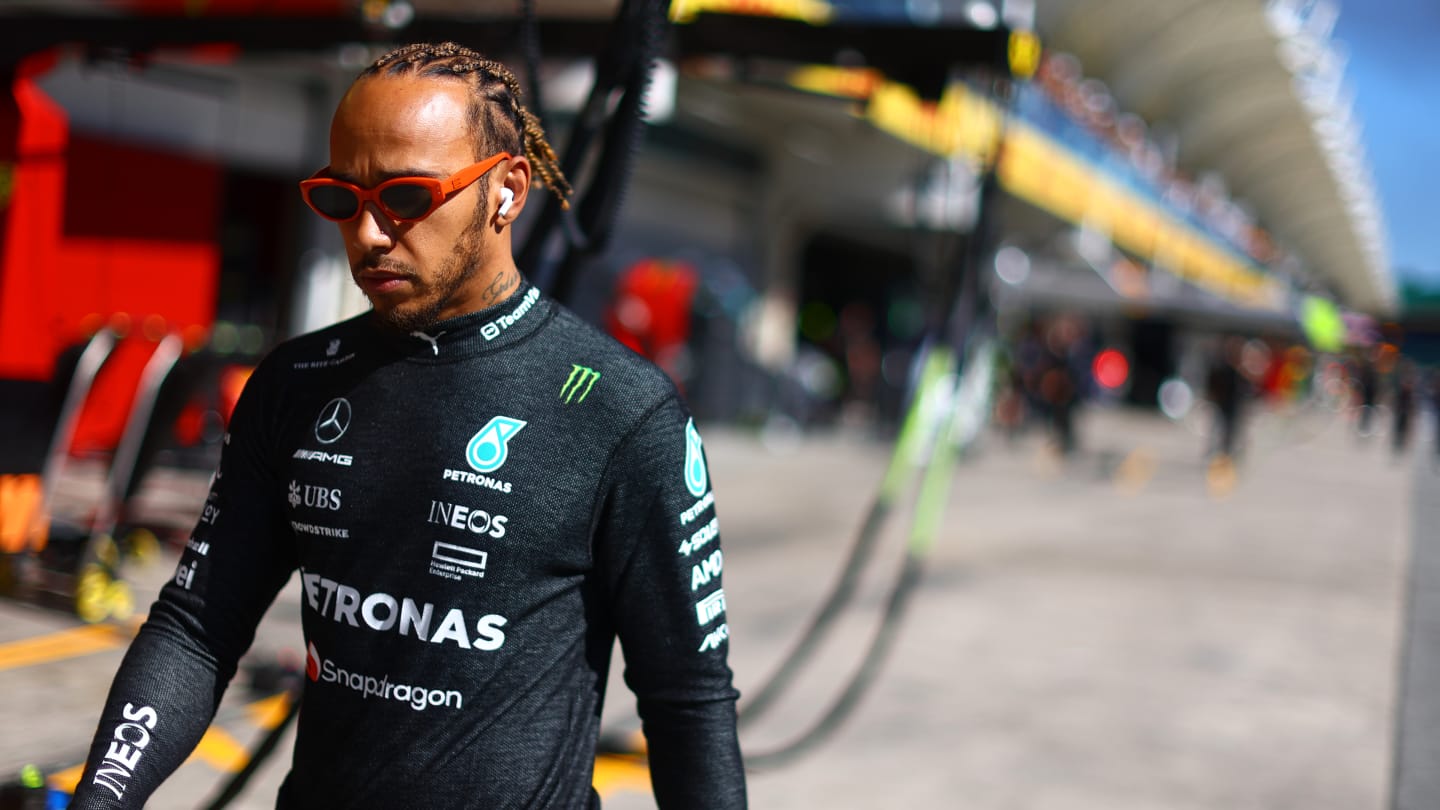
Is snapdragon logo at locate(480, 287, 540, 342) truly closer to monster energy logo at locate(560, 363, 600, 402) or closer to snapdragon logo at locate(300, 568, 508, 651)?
monster energy logo at locate(560, 363, 600, 402)

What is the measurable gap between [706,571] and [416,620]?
36 cm

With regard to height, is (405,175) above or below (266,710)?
above

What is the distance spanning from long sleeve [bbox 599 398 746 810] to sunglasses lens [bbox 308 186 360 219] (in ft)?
1.40

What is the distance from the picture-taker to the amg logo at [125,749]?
1.54 meters

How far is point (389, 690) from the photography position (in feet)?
5.25

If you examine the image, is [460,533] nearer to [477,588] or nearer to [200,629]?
[477,588]

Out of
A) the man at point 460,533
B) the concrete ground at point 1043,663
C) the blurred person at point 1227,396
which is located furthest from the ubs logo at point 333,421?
the blurred person at point 1227,396

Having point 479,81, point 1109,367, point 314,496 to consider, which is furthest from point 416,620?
point 1109,367

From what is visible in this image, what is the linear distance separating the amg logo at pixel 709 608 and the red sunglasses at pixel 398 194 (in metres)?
0.58

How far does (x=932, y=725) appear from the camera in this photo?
17.5 ft

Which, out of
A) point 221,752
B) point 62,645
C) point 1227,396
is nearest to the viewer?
point 221,752

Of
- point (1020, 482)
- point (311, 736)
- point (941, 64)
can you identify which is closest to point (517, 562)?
point (311, 736)

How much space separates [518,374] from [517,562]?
0.75ft

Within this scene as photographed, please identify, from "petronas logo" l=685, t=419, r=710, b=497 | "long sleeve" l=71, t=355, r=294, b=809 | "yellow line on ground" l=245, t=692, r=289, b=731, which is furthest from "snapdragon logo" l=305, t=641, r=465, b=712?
"yellow line on ground" l=245, t=692, r=289, b=731
